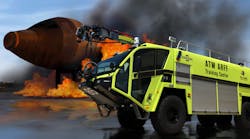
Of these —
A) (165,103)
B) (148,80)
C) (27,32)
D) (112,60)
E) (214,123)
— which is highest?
(27,32)

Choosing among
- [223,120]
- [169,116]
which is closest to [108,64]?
[169,116]

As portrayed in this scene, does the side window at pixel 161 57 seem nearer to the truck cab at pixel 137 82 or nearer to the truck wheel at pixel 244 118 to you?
the truck cab at pixel 137 82

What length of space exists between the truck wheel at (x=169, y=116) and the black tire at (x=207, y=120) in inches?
145

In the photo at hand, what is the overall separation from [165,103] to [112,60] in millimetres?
1990

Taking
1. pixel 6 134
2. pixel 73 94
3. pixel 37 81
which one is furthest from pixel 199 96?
pixel 37 81

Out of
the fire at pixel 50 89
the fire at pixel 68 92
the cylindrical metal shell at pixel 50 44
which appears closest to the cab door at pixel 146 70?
the cylindrical metal shell at pixel 50 44

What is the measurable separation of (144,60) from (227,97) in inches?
149

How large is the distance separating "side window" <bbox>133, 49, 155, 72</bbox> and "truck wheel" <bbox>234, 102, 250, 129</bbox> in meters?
4.88

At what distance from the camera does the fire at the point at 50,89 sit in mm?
36884

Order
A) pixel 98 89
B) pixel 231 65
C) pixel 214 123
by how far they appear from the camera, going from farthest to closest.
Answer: pixel 214 123, pixel 231 65, pixel 98 89

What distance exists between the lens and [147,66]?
9.73 metres

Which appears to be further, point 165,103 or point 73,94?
point 73,94

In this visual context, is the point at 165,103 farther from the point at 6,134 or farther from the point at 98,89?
the point at 6,134

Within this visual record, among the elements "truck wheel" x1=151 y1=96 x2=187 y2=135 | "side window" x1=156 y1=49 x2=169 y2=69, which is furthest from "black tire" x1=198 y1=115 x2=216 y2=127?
"side window" x1=156 y1=49 x2=169 y2=69
